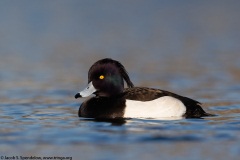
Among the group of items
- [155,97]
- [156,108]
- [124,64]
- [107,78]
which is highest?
[124,64]

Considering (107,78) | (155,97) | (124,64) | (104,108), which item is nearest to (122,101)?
(104,108)

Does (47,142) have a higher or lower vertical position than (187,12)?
lower

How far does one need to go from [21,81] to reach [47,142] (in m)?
6.28

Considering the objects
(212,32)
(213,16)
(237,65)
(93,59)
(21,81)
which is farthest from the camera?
(213,16)

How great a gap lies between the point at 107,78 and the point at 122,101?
1.90ft

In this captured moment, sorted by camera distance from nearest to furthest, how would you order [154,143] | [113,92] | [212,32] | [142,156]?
1. [142,156]
2. [154,143]
3. [113,92]
4. [212,32]

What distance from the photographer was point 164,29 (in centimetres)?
2266

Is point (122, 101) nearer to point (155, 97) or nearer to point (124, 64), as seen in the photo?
point (155, 97)

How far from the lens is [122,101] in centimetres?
1020

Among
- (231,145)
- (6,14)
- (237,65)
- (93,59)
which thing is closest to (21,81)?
(93,59)

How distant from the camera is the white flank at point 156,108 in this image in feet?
33.2

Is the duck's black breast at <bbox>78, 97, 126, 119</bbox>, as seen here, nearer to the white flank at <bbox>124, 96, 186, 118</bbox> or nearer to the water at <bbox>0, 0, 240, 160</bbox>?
the white flank at <bbox>124, 96, 186, 118</bbox>

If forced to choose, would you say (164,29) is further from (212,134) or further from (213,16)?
(212,134)

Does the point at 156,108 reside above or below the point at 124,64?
below
